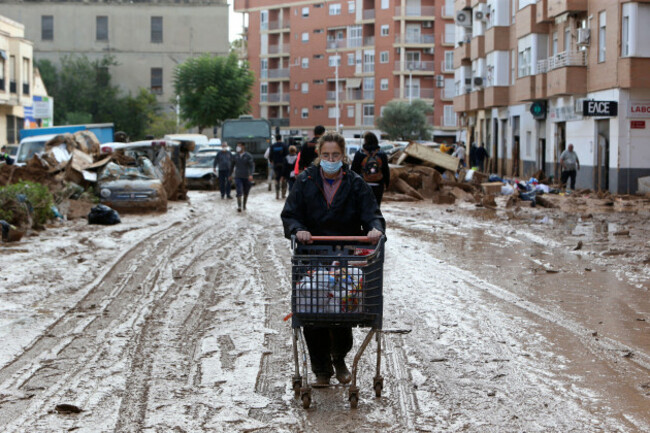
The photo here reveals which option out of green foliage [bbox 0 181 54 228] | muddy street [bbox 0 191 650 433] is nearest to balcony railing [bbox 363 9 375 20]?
green foliage [bbox 0 181 54 228]

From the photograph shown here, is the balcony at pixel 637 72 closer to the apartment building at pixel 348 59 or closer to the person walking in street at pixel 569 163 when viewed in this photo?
the person walking in street at pixel 569 163

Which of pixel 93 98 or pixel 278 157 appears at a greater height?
pixel 93 98

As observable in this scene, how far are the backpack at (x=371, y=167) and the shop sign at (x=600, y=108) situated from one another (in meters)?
20.9

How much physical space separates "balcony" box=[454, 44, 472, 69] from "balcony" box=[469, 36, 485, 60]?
7.01ft

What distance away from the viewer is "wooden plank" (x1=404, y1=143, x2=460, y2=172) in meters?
30.2

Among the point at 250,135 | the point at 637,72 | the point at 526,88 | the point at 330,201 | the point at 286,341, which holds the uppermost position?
the point at 526,88

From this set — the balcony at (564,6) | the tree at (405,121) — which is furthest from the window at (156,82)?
the balcony at (564,6)

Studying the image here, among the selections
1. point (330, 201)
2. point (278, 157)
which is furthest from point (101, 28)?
point (330, 201)

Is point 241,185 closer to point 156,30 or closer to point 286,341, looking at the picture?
point 286,341

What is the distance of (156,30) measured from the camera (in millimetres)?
77500

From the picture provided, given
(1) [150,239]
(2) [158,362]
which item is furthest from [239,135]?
(2) [158,362]

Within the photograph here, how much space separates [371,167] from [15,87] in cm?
4685

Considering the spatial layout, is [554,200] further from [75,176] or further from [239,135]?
[239,135]

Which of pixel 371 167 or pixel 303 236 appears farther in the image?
pixel 371 167
